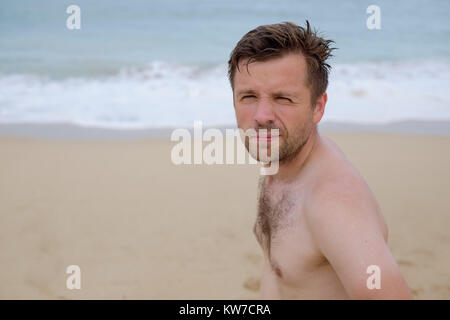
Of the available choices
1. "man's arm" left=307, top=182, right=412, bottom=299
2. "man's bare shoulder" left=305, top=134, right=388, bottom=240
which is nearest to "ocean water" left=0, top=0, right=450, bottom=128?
"man's bare shoulder" left=305, top=134, right=388, bottom=240

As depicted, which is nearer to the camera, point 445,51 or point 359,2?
point 445,51

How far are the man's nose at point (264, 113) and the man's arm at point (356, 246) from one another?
17.7 inches

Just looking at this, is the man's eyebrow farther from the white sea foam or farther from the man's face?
the white sea foam

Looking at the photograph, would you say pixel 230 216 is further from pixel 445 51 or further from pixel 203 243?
pixel 445 51

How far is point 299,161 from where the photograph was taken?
2.12 m

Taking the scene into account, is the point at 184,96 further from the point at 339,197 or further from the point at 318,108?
the point at 339,197

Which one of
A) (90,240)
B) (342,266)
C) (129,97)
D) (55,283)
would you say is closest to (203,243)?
(90,240)

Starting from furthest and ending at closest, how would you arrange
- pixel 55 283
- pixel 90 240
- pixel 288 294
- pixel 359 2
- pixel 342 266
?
pixel 359 2
pixel 90 240
pixel 55 283
pixel 288 294
pixel 342 266

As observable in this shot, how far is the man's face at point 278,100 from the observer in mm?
2004

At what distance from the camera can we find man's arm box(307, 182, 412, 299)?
156 cm

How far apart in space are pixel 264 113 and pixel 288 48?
292 mm

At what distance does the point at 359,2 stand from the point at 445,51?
4014 millimetres

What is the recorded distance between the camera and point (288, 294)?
6.80ft

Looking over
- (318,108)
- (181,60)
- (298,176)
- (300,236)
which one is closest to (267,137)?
(298,176)
